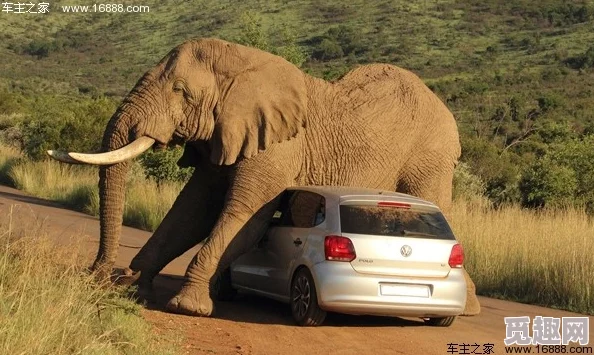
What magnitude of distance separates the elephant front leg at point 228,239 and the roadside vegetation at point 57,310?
0.72 meters

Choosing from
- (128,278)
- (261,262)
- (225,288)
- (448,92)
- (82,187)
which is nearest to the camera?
(261,262)

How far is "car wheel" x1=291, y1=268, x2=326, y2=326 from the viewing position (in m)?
9.25

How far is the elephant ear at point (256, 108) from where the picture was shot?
410 inches

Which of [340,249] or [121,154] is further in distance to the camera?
[121,154]

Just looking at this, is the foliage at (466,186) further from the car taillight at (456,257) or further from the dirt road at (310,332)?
the car taillight at (456,257)

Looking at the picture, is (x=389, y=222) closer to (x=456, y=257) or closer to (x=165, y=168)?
(x=456, y=257)

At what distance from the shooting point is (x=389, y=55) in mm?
68750

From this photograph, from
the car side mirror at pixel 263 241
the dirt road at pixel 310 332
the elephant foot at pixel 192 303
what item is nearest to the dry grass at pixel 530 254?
the dirt road at pixel 310 332

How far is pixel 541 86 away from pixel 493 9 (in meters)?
21.2

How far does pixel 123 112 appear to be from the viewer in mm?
10266

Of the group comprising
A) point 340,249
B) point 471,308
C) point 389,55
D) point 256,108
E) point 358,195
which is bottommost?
point 389,55

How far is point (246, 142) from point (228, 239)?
918 millimetres

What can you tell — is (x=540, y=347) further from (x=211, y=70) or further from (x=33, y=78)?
(x=33, y=78)

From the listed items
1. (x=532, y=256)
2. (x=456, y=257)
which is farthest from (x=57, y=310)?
(x=532, y=256)
